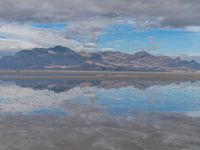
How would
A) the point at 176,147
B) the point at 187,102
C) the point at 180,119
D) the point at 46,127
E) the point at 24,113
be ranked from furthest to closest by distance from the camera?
the point at 187,102, the point at 24,113, the point at 180,119, the point at 46,127, the point at 176,147

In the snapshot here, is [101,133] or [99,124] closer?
[101,133]

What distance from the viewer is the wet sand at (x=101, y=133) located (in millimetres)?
24250

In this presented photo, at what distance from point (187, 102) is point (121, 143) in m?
24.0

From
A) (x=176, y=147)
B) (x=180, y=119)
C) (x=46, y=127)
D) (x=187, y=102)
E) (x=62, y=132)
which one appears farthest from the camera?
(x=187, y=102)

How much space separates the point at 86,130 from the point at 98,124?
2.69 metres

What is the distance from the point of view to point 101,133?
2811 centimetres

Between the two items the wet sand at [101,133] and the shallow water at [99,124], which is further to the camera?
the shallow water at [99,124]

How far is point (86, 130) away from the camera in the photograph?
29.3m

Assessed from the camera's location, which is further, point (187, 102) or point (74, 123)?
point (187, 102)

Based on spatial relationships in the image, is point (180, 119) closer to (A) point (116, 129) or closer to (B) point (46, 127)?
(A) point (116, 129)

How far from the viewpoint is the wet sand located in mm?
24250

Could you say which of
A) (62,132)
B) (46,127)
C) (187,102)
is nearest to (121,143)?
(62,132)

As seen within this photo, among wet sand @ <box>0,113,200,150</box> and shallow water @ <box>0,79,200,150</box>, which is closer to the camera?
wet sand @ <box>0,113,200,150</box>

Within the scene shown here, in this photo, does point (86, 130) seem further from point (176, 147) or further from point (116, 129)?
point (176, 147)
